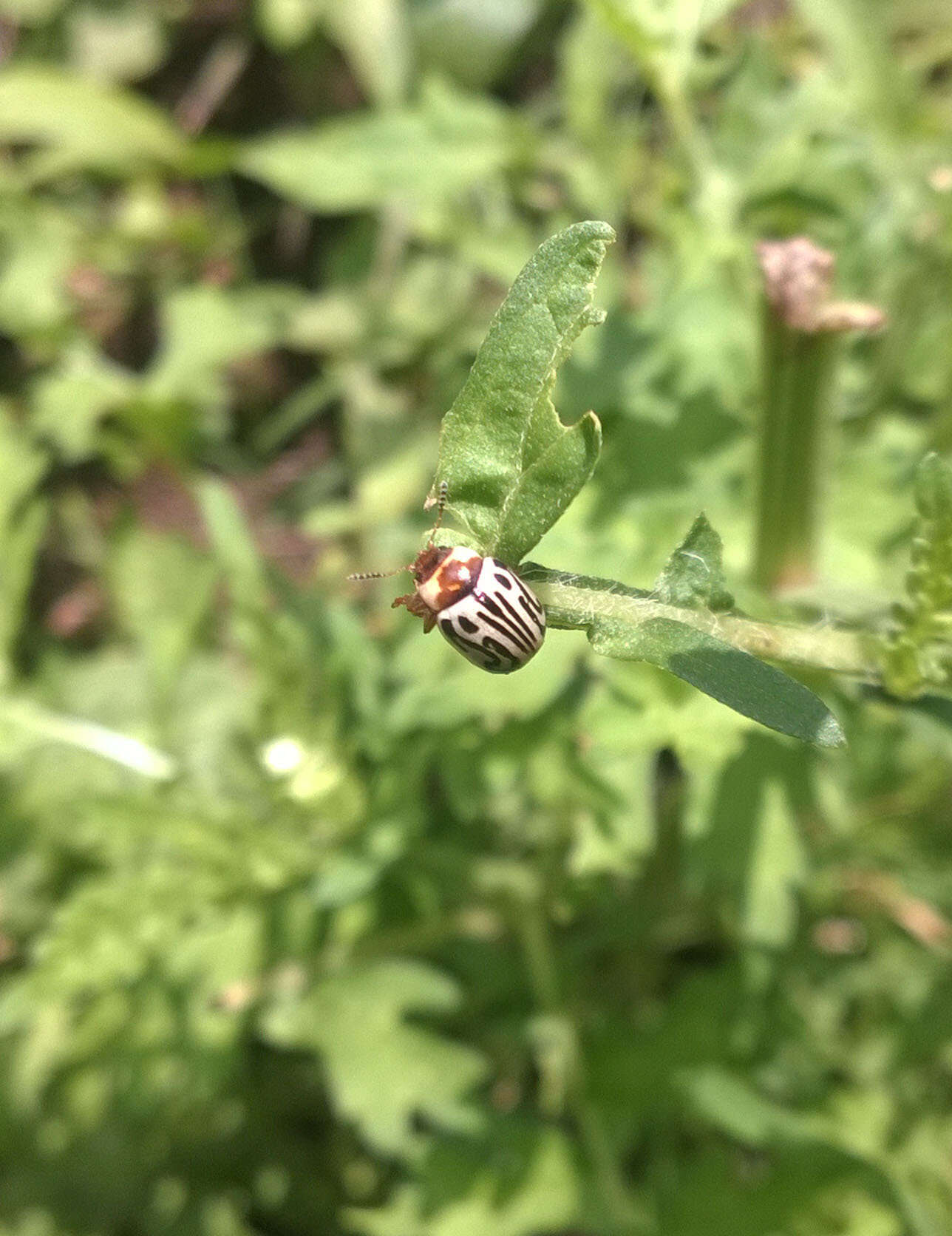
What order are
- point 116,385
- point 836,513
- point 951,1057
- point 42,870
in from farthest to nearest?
point 116,385, point 42,870, point 951,1057, point 836,513

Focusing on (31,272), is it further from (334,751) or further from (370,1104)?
(370,1104)

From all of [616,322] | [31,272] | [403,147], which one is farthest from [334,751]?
[31,272]

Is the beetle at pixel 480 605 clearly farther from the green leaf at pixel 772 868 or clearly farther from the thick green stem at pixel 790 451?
the green leaf at pixel 772 868

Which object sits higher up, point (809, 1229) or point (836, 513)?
point (836, 513)

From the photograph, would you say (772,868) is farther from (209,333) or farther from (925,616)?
(209,333)

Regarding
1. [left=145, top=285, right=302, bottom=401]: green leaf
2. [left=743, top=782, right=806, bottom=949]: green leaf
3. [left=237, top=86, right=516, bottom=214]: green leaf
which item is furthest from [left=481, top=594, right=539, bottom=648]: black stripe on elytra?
[left=145, top=285, right=302, bottom=401]: green leaf

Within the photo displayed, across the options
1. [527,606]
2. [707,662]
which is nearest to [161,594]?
[527,606]

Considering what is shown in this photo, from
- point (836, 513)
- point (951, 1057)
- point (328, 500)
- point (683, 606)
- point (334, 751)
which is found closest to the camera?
point (683, 606)
